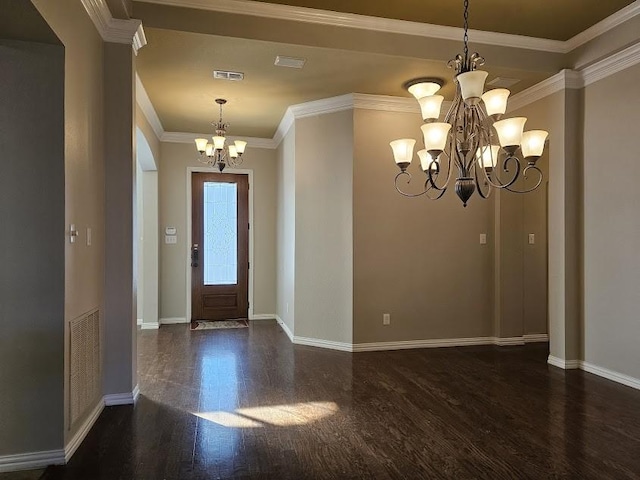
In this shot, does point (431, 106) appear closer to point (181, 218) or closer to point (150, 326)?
point (181, 218)

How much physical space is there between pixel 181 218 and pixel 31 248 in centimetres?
431

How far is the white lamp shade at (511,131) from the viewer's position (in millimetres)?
2686

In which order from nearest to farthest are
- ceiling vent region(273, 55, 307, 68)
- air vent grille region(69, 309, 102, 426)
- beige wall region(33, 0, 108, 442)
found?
beige wall region(33, 0, 108, 442) < air vent grille region(69, 309, 102, 426) < ceiling vent region(273, 55, 307, 68)

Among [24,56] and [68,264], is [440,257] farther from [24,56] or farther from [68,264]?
[24,56]

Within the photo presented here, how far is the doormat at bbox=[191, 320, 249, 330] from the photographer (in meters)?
6.23

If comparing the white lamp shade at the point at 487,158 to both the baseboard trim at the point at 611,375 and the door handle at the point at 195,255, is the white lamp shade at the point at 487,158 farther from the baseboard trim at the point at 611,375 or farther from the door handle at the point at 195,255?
the door handle at the point at 195,255

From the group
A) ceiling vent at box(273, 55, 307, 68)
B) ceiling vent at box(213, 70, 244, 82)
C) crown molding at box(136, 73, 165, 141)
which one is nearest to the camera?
ceiling vent at box(273, 55, 307, 68)

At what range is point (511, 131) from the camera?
8.83ft

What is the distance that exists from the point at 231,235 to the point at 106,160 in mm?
3615

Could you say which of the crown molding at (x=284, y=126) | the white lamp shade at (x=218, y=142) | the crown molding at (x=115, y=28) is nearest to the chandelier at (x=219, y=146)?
the white lamp shade at (x=218, y=142)

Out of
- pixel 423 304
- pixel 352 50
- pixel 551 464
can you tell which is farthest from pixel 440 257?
pixel 551 464

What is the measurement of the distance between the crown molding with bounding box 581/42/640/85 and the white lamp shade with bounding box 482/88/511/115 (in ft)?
5.56

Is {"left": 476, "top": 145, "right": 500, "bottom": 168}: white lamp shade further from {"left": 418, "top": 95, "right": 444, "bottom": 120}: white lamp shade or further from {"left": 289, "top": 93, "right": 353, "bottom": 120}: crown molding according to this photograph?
{"left": 289, "top": 93, "right": 353, "bottom": 120}: crown molding

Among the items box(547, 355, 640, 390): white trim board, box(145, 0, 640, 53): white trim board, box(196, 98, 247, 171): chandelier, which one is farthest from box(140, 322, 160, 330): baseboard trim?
box(547, 355, 640, 390): white trim board
